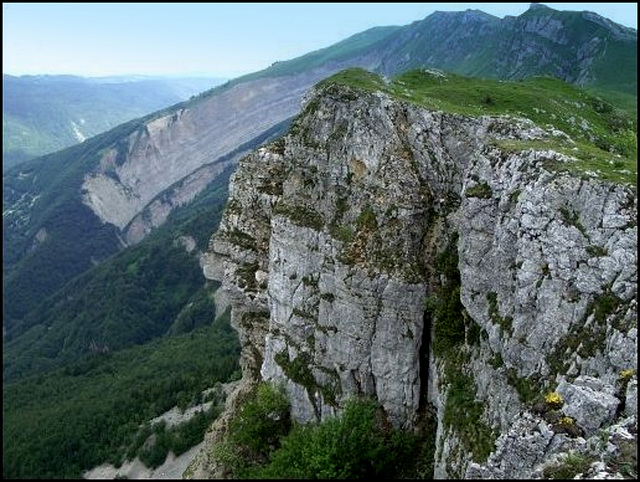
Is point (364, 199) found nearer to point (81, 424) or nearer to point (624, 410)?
point (624, 410)

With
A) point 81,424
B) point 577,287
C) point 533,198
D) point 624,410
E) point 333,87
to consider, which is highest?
point 333,87

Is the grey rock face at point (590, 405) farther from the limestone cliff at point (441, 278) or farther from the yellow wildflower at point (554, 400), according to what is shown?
the yellow wildflower at point (554, 400)

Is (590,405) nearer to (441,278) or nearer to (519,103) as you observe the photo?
(441,278)

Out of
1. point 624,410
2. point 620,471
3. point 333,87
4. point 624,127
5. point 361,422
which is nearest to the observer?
point 620,471

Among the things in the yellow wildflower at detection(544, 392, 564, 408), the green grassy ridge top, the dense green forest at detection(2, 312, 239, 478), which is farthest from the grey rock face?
the dense green forest at detection(2, 312, 239, 478)

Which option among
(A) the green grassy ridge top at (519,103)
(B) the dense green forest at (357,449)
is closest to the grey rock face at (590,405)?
(A) the green grassy ridge top at (519,103)

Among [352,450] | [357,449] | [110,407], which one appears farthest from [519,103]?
[110,407]

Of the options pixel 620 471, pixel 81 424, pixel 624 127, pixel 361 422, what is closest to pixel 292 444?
pixel 361 422
